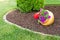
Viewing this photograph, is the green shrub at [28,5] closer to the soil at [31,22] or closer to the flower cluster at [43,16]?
the soil at [31,22]

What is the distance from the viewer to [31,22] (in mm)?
6512

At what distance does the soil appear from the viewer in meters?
5.92

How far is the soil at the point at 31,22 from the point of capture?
5922 mm

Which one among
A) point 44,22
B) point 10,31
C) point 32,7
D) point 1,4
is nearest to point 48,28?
point 44,22

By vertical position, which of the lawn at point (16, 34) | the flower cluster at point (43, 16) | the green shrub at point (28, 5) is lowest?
the lawn at point (16, 34)

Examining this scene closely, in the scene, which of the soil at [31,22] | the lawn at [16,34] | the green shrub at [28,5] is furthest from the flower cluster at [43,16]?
the green shrub at [28,5]

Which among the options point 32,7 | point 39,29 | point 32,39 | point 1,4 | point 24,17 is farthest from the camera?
point 1,4

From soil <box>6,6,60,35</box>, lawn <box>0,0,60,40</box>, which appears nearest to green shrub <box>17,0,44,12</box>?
soil <box>6,6,60,35</box>

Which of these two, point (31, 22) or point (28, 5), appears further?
point (28, 5)

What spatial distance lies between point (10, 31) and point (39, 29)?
950mm

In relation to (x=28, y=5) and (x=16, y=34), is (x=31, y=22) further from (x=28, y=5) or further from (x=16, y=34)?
(x=28, y=5)

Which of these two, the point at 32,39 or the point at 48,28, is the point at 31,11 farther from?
the point at 32,39

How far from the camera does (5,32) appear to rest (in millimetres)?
6031

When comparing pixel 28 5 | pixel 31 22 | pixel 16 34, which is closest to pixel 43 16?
pixel 31 22
